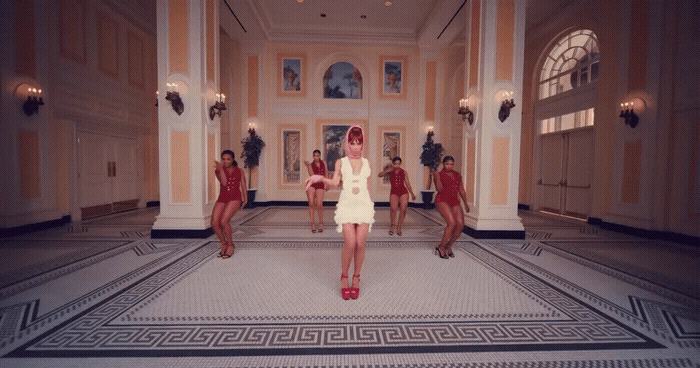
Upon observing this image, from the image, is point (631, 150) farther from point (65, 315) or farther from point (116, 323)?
point (65, 315)

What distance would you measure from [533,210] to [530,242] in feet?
16.5

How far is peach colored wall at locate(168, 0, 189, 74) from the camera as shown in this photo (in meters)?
5.74

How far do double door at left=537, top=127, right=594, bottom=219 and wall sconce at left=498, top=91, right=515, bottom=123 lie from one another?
13.1 feet

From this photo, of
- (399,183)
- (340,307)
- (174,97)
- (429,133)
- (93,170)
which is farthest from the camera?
(429,133)

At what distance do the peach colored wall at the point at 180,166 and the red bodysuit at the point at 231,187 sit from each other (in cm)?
169

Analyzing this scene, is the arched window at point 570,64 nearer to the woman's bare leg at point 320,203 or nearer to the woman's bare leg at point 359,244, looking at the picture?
the woman's bare leg at point 320,203

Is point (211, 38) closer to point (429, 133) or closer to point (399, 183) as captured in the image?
point (399, 183)

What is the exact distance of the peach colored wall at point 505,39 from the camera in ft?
19.6

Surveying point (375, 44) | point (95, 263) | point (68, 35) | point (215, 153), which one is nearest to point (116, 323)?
point (95, 263)

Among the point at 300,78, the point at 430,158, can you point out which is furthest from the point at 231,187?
the point at 300,78

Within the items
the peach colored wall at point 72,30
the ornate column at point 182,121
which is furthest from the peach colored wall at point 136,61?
the ornate column at point 182,121

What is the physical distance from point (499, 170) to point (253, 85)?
27.6 feet

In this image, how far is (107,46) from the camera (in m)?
8.30

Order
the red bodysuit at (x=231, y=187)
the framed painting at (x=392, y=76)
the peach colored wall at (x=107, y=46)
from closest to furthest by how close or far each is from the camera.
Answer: the red bodysuit at (x=231, y=187) < the peach colored wall at (x=107, y=46) < the framed painting at (x=392, y=76)
